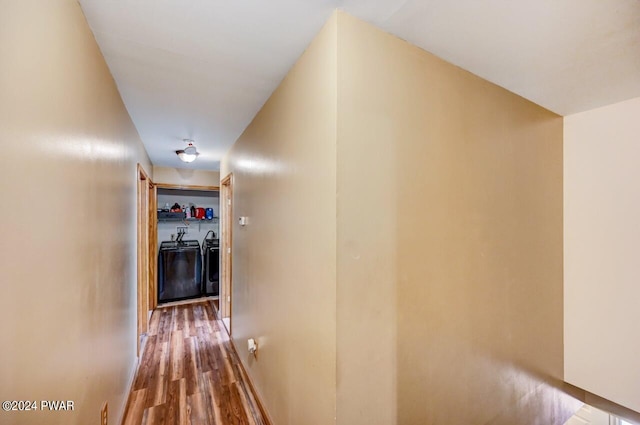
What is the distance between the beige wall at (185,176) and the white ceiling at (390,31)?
289cm

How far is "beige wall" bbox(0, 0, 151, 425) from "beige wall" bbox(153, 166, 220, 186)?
10.5ft

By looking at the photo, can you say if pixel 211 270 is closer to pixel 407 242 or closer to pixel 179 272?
pixel 179 272

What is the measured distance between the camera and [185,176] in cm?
469

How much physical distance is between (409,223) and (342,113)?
0.60 meters

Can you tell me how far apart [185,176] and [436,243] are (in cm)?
460

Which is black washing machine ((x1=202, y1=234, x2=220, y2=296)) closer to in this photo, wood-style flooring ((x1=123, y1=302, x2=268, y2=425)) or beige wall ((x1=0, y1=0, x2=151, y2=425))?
wood-style flooring ((x1=123, y1=302, x2=268, y2=425))

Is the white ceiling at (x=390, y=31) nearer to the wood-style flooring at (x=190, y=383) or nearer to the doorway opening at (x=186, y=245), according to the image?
the wood-style flooring at (x=190, y=383)

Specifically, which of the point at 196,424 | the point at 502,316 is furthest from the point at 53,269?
the point at 502,316

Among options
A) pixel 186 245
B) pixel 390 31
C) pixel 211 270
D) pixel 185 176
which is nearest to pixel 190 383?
pixel 211 270

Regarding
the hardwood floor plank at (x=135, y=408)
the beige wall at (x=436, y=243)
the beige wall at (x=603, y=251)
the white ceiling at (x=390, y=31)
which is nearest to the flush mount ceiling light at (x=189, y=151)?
the white ceiling at (x=390, y=31)

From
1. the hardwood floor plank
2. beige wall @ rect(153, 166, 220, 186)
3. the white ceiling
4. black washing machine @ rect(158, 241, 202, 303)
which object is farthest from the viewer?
black washing machine @ rect(158, 241, 202, 303)

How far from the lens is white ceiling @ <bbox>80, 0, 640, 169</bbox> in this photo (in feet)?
3.58

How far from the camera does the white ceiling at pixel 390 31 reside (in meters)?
1.09

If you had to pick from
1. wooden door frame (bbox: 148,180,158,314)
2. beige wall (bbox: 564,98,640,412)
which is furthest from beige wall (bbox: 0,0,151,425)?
beige wall (bbox: 564,98,640,412)
